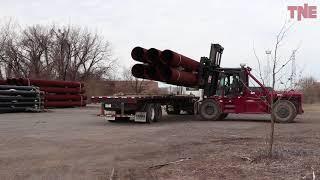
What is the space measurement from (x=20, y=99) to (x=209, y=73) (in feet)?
41.9

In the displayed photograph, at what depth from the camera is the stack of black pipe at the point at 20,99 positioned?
30.9 m

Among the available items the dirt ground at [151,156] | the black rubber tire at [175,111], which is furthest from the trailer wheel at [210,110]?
the dirt ground at [151,156]

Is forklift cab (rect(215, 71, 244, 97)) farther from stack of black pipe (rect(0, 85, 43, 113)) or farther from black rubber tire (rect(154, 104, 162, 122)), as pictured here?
stack of black pipe (rect(0, 85, 43, 113))

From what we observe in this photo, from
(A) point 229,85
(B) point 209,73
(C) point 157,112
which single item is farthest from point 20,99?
(A) point 229,85

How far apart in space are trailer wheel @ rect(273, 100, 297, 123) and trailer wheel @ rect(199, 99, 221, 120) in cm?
280

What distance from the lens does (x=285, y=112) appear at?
23891 mm

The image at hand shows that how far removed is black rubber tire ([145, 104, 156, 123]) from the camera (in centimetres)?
2264

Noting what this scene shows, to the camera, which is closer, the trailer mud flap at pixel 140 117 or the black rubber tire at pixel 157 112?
the trailer mud flap at pixel 140 117

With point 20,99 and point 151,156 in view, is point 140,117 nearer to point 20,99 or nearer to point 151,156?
point 151,156

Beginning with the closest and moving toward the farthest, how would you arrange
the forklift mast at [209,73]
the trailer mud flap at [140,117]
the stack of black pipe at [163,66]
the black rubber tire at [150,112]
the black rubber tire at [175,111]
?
the stack of black pipe at [163,66] < the trailer mud flap at [140,117] < the black rubber tire at [150,112] < the forklift mast at [209,73] < the black rubber tire at [175,111]

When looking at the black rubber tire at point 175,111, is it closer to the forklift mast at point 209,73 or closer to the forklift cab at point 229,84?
the forklift mast at point 209,73

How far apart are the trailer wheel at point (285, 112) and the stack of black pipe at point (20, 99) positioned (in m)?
15.8

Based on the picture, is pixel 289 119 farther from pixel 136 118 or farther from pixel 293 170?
pixel 293 170

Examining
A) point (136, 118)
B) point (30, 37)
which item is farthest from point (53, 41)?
point (136, 118)
